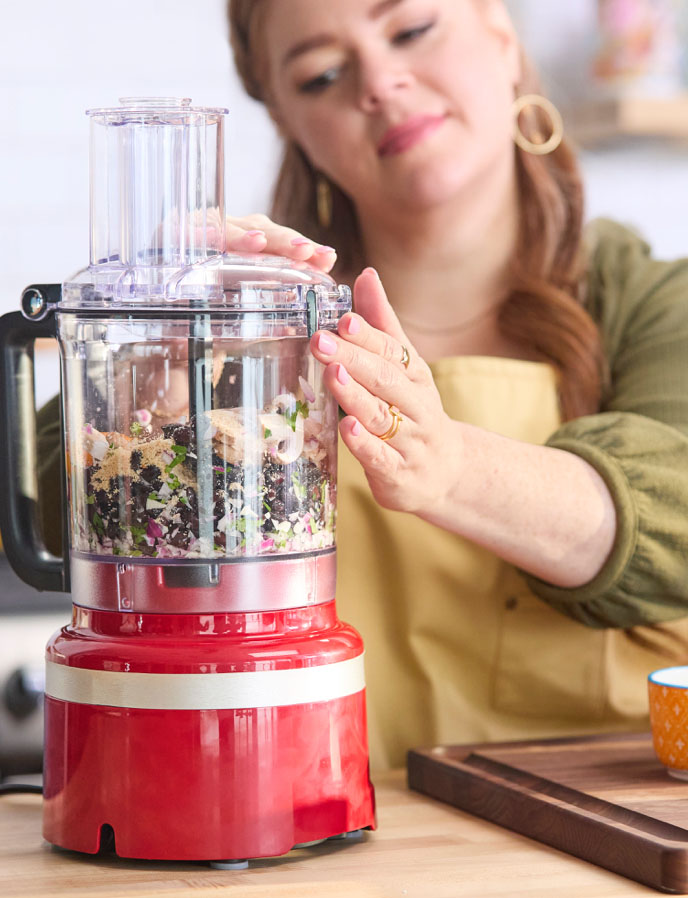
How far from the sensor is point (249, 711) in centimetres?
71

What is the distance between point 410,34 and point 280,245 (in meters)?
0.44

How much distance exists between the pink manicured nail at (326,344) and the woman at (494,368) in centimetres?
26

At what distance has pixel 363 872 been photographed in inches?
27.8

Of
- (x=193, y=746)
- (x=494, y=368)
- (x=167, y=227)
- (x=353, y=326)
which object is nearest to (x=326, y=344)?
(x=353, y=326)

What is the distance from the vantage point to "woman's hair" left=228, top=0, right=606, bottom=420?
3.94 ft

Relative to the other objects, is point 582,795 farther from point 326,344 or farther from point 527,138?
point 527,138

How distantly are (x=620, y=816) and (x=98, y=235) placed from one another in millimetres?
499

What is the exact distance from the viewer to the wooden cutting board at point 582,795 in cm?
68

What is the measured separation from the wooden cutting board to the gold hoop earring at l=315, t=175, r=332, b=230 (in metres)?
0.68

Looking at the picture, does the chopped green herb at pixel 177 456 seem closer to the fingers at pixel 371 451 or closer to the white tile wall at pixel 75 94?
the fingers at pixel 371 451

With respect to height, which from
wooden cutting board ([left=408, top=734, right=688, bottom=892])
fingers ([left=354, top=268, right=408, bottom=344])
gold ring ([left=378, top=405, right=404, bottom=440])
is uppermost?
fingers ([left=354, top=268, right=408, bottom=344])

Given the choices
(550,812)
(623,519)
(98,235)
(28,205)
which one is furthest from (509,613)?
(28,205)

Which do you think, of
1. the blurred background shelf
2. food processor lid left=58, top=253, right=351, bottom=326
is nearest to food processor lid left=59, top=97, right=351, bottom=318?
food processor lid left=58, top=253, right=351, bottom=326

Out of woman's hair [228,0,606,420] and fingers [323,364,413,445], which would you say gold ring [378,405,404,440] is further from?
woman's hair [228,0,606,420]
